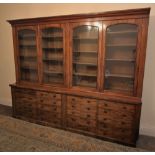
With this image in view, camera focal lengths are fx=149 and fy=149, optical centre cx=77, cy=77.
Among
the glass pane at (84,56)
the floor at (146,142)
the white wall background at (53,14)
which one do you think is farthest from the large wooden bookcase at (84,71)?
the white wall background at (53,14)

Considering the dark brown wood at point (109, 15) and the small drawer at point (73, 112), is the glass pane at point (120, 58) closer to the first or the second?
the dark brown wood at point (109, 15)

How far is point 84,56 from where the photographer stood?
2.64 m

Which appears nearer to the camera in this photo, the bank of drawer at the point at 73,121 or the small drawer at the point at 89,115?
the small drawer at the point at 89,115

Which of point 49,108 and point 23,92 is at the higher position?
point 23,92

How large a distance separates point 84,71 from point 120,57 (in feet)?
2.15

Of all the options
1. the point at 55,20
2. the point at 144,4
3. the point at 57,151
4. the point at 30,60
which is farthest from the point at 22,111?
the point at 144,4

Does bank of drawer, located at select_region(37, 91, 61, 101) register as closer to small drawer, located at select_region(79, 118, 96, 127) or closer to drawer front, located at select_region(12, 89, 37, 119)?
drawer front, located at select_region(12, 89, 37, 119)

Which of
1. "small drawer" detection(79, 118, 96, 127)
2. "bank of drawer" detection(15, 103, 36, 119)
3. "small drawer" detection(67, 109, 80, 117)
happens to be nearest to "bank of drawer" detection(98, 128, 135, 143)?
"small drawer" detection(79, 118, 96, 127)

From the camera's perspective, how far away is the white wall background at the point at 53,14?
247 centimetres

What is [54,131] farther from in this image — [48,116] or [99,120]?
[99,120]

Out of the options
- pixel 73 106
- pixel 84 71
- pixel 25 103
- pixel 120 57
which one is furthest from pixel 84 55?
pixel 25 103

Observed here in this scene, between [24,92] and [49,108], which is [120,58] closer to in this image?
[49,108]

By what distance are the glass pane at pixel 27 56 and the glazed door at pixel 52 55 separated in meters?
0.24

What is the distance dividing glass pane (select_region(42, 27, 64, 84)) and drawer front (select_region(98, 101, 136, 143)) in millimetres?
923
